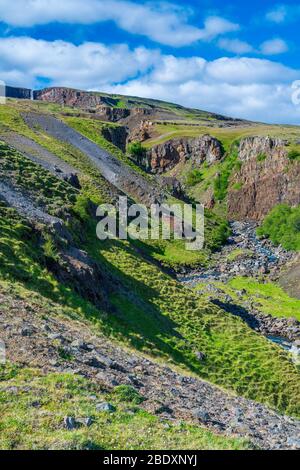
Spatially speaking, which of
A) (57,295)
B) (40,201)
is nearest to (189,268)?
(40,201)

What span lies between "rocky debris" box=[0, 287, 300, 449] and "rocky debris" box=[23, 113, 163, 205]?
56.1 metres

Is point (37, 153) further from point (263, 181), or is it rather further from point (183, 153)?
point (183, 153)

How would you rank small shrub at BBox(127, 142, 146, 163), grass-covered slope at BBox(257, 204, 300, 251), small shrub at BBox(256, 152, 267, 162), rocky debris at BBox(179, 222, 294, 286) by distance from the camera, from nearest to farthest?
rocky debris at BBox(179, 222, 294, 286)
grass-covered slope at BBox(257, 204, 300, 251)
small shrub at BBox(256, 152, 267, 162)
small shrub at BBox(127, 142, 146, 163)

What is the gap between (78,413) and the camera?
44.4ft

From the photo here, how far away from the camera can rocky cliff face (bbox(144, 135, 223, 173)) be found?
145125mm

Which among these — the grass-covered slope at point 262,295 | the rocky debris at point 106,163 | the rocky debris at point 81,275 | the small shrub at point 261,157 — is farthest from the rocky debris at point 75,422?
the small shrub at point 261,157

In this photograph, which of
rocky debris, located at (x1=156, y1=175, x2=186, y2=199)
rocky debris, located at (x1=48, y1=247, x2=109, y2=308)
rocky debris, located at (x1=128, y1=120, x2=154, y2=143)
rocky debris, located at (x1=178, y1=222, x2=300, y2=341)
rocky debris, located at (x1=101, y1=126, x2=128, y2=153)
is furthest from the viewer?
rocky debris, located at (x1=128, y1=120, x2=154, y2=143)

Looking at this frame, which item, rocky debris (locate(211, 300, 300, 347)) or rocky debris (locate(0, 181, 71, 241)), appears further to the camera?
rocky debris (locate(211, 300, 300, 347))

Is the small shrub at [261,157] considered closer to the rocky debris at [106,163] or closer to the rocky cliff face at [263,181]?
the rocky cliff face at [263,181]

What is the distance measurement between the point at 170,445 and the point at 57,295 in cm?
1343

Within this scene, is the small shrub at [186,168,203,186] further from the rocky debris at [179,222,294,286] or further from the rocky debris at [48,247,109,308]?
the rocky debris at [48,247,109,308]

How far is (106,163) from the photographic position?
276ft

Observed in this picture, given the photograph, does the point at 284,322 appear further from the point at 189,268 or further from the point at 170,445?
the point at 170,445

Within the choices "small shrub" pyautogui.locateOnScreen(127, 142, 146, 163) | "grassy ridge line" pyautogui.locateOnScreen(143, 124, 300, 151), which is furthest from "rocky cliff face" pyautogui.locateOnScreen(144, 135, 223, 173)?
"small shrub" pyautogui.locateOnScreen(127, 142, 146, 163)
